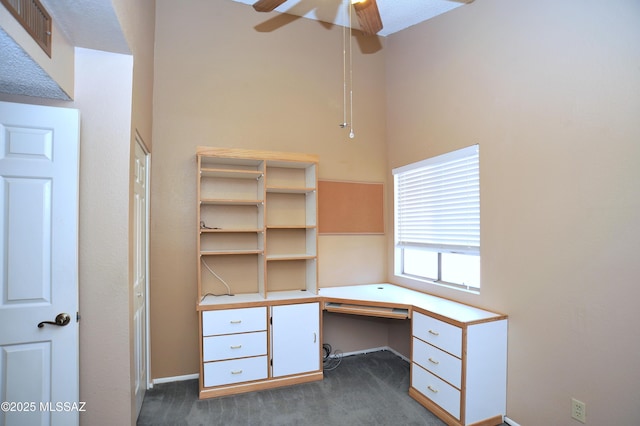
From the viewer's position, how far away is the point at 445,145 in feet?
9.87

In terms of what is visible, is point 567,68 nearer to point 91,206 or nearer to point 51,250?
point 91,206

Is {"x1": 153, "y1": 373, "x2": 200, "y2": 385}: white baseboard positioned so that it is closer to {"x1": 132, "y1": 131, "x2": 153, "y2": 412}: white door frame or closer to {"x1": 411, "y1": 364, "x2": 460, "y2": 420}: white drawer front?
{"x1": 132, "y1": 131, "x2": 153, "y2": 412}: white door frame

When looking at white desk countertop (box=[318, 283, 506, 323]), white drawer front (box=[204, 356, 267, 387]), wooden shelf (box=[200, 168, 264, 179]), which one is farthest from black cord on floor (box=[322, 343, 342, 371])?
wooden shelf (box=[200, 168, 264, 179])

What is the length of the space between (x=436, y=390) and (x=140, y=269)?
2536 millimetres

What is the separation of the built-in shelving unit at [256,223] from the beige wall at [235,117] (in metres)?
0.19

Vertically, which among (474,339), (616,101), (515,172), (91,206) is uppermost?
(616,101)

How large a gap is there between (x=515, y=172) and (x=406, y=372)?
2.17 metres

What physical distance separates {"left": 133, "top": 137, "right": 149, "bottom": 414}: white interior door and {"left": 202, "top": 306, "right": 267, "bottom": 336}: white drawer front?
1.68ft

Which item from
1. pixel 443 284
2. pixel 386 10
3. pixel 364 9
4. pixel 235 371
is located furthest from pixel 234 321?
pixel 386 10

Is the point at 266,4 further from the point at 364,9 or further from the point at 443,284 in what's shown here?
the point at 443,284

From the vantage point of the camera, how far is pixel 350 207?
12.2 ft

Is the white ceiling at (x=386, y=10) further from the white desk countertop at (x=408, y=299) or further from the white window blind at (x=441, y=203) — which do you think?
the white desk countertop at (x=408, y=299)

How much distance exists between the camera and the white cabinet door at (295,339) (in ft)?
9.66

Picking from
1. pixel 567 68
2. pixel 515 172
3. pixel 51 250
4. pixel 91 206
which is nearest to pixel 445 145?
pixel 515 172
